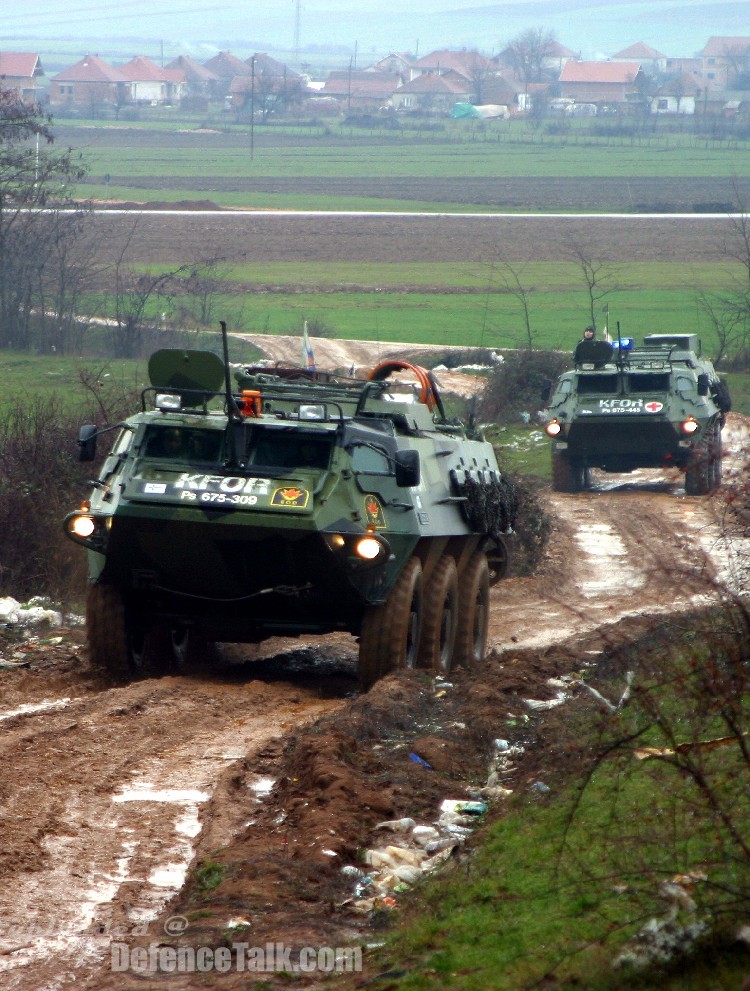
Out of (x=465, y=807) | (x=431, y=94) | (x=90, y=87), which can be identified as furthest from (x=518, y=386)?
(x=431, y=94)

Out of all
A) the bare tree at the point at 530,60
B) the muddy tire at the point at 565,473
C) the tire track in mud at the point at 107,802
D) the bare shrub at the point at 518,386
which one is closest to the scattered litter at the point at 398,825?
the tire track in mud at the point at 107,802

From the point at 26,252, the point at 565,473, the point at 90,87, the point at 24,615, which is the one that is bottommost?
the point at 565,473

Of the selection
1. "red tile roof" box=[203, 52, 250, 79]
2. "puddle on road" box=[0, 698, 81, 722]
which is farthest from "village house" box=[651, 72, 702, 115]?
"puddle on road" box=[0, 698, 81, 722]

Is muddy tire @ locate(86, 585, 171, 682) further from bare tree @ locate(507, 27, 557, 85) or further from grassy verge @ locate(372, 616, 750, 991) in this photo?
bare tree @ locate(507, 27, 557, 85)

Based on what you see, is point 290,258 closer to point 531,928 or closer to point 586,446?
point 586,446

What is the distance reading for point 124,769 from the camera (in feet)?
25.7

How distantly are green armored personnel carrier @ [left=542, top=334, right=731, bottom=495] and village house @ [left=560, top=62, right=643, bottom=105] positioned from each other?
131736 millimetres

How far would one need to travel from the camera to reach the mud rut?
554cm

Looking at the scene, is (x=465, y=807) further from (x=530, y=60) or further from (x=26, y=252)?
(x=530, y=60)

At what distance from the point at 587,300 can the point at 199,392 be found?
38.0 metres

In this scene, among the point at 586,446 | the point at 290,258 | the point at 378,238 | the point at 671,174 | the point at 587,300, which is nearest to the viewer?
→ the point at 586,446

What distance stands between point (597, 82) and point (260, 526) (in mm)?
154910

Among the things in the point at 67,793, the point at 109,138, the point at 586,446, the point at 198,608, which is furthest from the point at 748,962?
the point at 109,138

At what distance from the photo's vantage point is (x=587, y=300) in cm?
4744
